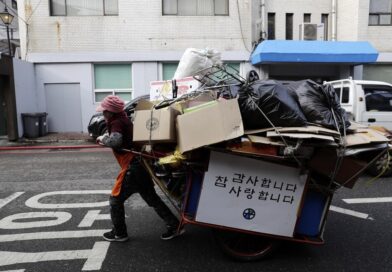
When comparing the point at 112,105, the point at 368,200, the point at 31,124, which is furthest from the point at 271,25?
the point at 112,105

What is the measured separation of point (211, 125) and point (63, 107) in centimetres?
1278

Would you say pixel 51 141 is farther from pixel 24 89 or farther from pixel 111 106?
pixel 111 106

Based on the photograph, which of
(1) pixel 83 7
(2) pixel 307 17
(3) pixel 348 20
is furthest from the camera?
(2) pixel 307 17

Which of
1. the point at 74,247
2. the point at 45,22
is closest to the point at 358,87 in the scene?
the point at 74,247

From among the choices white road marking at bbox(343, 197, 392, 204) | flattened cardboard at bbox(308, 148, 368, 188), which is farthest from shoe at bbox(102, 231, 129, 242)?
white road marking at bbox(343, 197, 392, 204)

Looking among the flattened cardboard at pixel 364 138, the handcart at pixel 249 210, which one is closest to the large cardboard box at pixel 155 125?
the handcart at pixel 249 210

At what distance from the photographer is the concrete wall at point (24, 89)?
43.0ft

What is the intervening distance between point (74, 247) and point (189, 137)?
185 cm

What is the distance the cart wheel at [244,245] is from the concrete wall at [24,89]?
11.5 m

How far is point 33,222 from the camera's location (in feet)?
15.3

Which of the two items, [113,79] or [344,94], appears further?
[113,79]

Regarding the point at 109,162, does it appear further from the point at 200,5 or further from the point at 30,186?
the point at 200,5

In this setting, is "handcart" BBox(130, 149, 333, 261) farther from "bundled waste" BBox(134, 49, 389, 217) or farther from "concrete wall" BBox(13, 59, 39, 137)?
"concrete wall" BBox(13, 59, 39, 137)

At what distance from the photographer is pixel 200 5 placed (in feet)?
48.9
